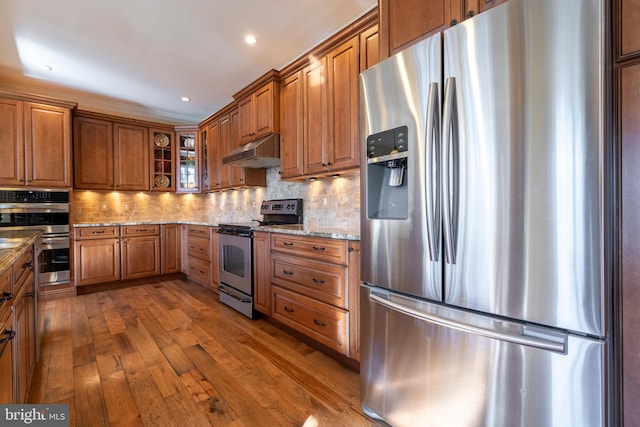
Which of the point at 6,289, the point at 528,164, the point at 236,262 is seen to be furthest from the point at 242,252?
the point at 528,164

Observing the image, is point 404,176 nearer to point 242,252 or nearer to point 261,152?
point 261,152

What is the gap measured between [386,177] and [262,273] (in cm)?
167

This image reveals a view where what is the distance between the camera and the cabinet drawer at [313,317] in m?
2.02

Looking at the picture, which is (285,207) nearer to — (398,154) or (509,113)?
(398,154)

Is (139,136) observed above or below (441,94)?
above

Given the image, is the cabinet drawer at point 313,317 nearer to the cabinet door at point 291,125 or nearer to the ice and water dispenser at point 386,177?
the ice and water dispenser at point 386,177

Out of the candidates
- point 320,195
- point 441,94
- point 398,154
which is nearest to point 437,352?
point 398,154

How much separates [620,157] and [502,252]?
444 millimetres

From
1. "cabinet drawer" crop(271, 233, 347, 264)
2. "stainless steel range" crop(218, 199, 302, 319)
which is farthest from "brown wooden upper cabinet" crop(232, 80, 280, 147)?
"cabinet drawer" crop(271, 233, 347, 264)

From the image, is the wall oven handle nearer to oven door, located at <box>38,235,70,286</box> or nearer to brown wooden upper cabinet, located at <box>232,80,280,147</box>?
brown wooden upper cabinet, located at <box>232,80,280,147</box>

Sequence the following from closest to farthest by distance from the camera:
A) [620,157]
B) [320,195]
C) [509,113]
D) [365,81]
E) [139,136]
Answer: [620,157] → [509,113] → [365,81] → [320,195] → [139,136]

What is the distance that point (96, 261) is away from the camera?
3.96 meters

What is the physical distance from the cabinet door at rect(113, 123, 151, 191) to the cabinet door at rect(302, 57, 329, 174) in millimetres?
3207

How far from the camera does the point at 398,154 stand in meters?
1.37
